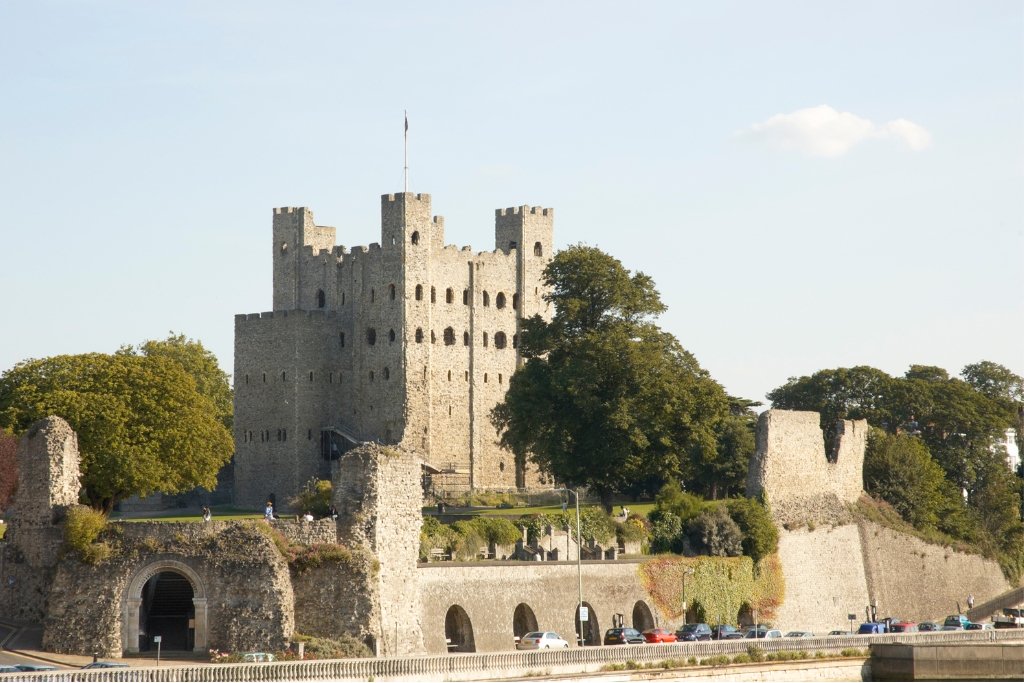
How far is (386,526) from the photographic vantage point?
52.5 m

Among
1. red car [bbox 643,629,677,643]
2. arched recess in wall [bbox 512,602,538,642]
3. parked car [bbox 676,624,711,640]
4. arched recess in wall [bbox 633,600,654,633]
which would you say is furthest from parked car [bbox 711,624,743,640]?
arched recess in wall [bbox 512,602,538,642]

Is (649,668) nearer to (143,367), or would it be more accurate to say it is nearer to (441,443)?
(143,367)

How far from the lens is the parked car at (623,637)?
185 ft

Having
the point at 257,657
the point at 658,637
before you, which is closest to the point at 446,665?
the point at 257,657

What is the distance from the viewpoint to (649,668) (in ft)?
167

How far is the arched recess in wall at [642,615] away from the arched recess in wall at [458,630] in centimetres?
865

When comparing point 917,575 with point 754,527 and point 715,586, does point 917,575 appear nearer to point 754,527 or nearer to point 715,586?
point 754,527

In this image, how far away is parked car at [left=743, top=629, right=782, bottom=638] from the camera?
5944cm

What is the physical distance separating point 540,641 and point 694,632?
286 inches

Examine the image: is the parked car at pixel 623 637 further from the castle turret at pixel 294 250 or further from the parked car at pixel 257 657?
the castle turret at pixel 294 250

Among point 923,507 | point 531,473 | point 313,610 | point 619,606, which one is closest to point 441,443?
point 531,473

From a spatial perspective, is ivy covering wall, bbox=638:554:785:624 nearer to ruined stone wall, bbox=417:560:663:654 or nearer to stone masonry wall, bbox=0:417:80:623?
ruined stone wall, bbox=417:560:663:654

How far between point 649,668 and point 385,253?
175 ft

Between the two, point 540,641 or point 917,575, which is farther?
point 917,575
